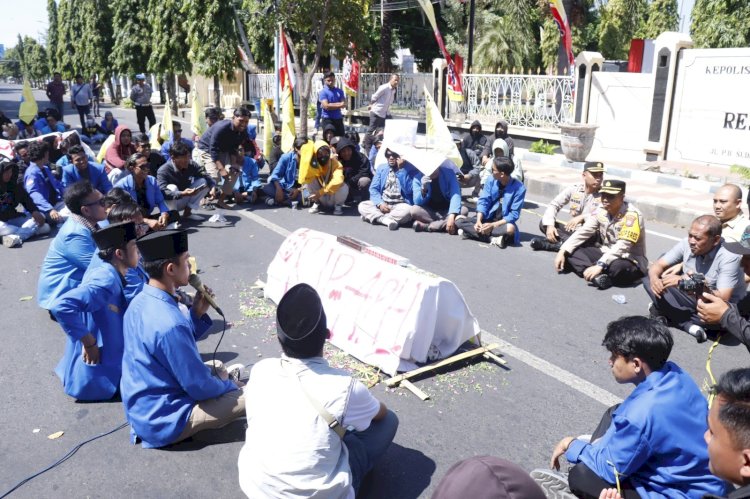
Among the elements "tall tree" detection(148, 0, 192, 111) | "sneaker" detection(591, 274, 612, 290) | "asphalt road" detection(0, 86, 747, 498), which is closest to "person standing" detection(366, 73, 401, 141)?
"asphalt road" detection(0, 86, 747, 498)

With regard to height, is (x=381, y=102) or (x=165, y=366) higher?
(x=381, y=102)

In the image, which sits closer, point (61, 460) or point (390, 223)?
point (61, 460)

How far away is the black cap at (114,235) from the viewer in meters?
4.19

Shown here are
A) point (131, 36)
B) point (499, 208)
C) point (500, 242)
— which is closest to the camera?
point (500, 242)

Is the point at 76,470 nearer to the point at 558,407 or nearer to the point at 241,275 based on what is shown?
the point at 558,407

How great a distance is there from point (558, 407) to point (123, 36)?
3251 cm

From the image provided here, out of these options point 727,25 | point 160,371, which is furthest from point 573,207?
point 727,25

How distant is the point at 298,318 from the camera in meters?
2.85

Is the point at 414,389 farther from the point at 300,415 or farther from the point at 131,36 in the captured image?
the point at 131,36

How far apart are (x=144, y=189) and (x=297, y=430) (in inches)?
263

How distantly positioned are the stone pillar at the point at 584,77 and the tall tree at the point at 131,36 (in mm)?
23076

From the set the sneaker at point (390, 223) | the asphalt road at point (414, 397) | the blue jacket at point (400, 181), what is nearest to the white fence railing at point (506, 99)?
the blue jacket at point (400, 181)

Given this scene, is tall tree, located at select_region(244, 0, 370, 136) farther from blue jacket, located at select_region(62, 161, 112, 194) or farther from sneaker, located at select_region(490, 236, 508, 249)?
sneaker, located at select_region(490, 236, 508, 249)

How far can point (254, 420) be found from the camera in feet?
9.61
